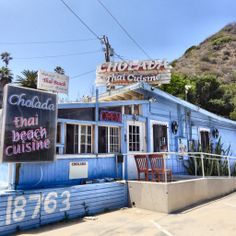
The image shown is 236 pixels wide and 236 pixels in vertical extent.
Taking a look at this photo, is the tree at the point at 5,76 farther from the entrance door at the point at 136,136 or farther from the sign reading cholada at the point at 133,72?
the entrance door at the point at 136,136

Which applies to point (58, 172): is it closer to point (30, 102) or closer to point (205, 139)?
point (30, 102)

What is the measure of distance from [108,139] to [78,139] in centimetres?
126

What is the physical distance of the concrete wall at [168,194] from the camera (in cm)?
782

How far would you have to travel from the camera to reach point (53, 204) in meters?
6.57

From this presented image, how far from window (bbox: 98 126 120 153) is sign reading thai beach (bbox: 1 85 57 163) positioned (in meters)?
2.71

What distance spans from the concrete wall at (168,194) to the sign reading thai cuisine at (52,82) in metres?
4.22

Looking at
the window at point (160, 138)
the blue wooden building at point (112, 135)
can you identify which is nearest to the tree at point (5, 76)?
the blue wooden building at point (112, 135)

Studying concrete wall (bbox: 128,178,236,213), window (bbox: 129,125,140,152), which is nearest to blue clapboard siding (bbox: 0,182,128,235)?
concrete wall (bbox: 128,178,236,213)

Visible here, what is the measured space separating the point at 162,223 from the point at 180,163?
19.5 feet

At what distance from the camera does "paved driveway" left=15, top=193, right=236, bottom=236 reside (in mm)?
5811

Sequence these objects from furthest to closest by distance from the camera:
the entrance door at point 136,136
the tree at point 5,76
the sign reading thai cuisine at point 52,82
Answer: the tree at point 5,76 < the entrance door at point 136,136 < the sign reading thai cuisine at point 52,82

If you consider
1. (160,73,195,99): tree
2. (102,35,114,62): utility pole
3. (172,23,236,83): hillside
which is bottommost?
(160,73,195,99): tree

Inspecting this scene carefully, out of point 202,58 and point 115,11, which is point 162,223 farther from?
point 202,58

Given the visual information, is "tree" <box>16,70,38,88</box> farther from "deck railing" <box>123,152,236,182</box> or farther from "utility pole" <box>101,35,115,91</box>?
"deck railing" <box>123,152,236,182</box>
